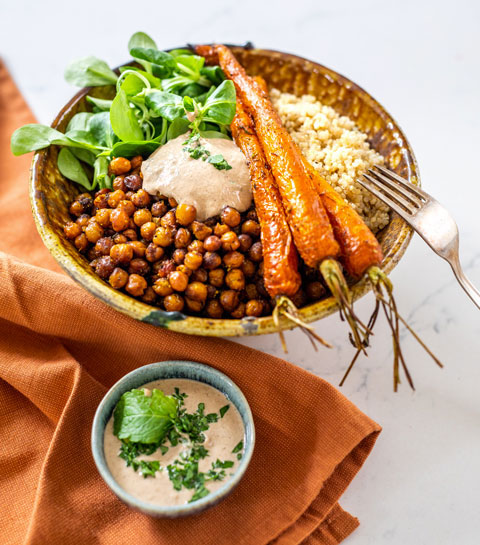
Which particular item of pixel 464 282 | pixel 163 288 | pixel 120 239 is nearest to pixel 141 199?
pixel 120 239

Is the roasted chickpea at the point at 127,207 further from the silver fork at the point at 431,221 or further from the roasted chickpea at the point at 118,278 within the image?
the silver fork at the point at 431,221

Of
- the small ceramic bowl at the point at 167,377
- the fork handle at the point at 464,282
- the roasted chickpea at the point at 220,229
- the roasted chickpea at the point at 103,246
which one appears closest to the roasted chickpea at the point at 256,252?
the roasted chickpea at the point at 220,229

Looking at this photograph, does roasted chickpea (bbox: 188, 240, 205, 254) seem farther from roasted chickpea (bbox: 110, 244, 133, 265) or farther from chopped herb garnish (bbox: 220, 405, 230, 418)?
chopped herb garnish (bbox: 220, 405, 230, 418)

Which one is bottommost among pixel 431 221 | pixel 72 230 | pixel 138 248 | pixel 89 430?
pixel 89 430

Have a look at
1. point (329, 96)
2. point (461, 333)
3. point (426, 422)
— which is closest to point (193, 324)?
point (426, 422)

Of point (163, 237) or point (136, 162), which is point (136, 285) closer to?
point (163, 237)
